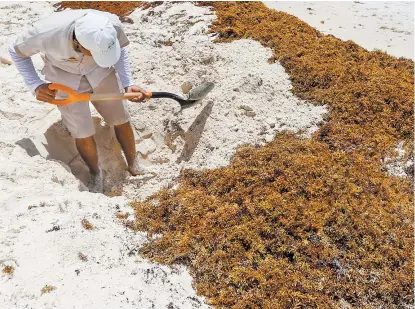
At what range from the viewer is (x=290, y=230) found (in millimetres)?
2676

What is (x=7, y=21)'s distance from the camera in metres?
5.83

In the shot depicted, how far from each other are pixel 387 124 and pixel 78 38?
9.09ft

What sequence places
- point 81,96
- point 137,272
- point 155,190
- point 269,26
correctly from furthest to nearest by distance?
point 269,26 → point 155,190 → point 81,96 → point 137,272

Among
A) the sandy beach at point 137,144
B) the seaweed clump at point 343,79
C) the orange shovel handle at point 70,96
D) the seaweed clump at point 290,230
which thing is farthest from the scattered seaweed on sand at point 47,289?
the seaweed clump at point 343,79

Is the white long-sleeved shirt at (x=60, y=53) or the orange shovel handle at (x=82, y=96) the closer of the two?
the white long-sleeved shirt at (x=60, y=53)

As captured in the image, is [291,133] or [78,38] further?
[291,133]

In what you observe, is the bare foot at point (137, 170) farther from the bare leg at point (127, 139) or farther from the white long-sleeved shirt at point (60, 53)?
the white long-sleeved shirt at point (60, 53)

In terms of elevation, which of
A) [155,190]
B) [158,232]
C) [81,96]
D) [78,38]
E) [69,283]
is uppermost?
[78,38]

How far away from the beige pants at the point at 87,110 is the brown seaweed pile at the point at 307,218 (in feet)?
2.63

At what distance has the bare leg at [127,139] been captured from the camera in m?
3.48

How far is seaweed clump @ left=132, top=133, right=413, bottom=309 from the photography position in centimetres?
242

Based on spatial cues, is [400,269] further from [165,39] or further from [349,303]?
[165,39]

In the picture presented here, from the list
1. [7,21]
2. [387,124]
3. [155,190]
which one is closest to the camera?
[155,190]

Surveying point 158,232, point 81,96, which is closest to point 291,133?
point 158,232
